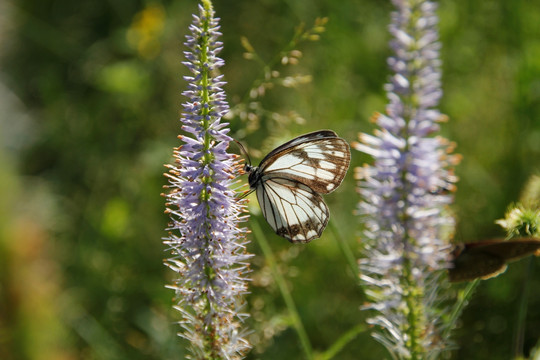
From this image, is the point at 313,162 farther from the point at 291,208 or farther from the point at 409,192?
the point at 409,192

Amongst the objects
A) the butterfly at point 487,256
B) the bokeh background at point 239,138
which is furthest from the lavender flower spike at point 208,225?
the butterfly at point 487,256

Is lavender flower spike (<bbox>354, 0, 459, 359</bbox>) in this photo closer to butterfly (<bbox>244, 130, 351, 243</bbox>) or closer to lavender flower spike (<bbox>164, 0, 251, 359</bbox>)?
butterfly (<bbox>244, 130, 351, 243</bbox>)

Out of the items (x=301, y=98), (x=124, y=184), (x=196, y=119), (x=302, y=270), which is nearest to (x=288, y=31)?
(x=301, y=98)

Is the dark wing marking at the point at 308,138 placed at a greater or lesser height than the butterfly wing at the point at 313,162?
greater

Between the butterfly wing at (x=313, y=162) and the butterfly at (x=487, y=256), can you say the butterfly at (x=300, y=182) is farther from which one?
the butterfly at (x=487, y=256)

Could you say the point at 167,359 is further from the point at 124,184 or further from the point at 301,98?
the point at 301,98

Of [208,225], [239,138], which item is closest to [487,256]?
[208,225]

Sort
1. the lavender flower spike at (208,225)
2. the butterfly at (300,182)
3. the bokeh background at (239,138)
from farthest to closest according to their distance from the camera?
1. the bokeh background at (239,138)
2. the butterfly at (300,182)
3. the lavender flower spike at (208,225)
